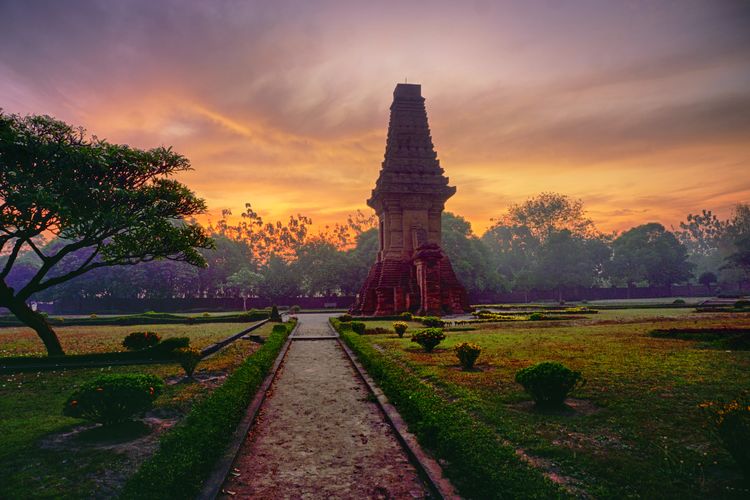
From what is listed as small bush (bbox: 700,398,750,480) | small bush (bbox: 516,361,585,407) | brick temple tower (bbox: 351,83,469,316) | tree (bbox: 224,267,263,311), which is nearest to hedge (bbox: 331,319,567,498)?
small bush (bbox: 516,361,585,407)

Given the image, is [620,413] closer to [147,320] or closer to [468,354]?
[468,354]

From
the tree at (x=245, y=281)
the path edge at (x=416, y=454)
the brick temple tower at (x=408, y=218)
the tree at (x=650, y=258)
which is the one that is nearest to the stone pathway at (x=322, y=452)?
the path edge at (x=416, y=454)

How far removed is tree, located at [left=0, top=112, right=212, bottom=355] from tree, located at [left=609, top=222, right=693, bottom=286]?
8068 centimetres

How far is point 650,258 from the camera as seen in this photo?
7919 cm

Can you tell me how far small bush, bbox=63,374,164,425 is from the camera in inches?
279

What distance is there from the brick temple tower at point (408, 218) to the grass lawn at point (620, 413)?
22.2 metres

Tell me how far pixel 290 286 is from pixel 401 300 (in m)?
31.5

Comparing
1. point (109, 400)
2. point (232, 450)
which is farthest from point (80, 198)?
point (232, 450)

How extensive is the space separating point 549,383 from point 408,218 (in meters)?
32.6

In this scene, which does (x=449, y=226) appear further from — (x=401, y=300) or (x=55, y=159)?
(x=55, y=159)

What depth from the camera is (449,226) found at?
6788 cm

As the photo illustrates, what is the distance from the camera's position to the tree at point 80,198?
42.7 feet

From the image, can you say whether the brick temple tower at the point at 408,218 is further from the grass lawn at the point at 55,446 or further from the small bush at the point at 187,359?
the grass lawn at the point at 55,446

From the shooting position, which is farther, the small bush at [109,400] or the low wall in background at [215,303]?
the low wall in background at [215,303]
